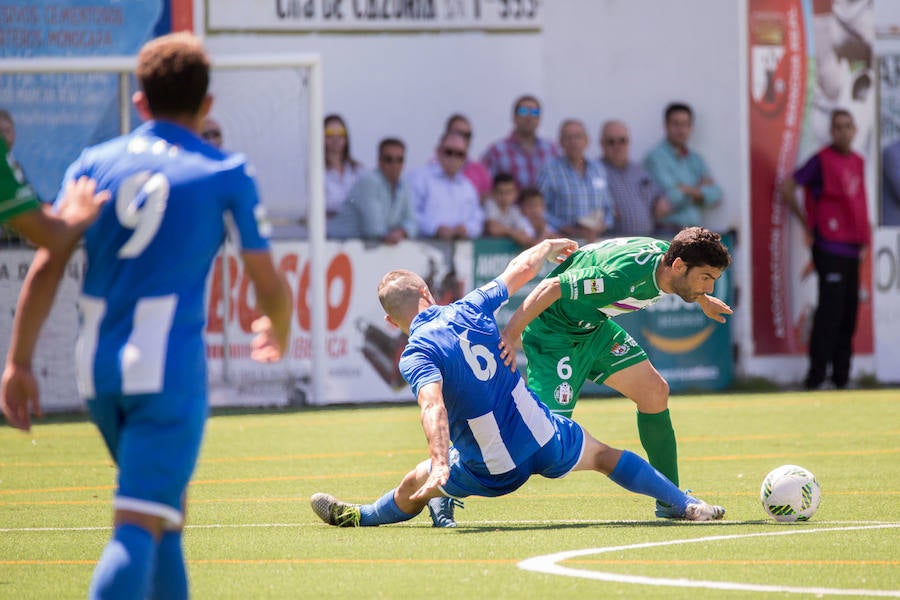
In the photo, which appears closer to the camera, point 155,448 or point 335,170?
point 155,448

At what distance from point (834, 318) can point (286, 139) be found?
6808mm

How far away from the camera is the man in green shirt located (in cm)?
470

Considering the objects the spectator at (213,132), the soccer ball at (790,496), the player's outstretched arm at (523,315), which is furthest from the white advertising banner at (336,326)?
the soccer ball at (790,496)

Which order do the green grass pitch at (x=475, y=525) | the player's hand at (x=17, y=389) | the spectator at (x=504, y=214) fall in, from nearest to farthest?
the player's hand at (x=17, y=389) < the green grass pitch at (x=475, y=525) < the spectator at (x=504, y=214)

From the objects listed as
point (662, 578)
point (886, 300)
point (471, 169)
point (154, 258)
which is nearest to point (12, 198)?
point (154, 258)

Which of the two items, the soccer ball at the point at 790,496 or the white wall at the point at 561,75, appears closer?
the soccer ball at the point at 790,496

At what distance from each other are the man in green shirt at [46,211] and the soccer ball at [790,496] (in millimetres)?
4518

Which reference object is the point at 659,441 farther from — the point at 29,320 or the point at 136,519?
the point at 29,320

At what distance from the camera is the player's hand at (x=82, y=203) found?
470 cm

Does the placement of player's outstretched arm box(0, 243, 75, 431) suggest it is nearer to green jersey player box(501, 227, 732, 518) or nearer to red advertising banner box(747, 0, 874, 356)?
green jersey player box(501, 227, 732, 518)

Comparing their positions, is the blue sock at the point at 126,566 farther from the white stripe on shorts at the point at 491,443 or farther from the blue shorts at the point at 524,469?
the blue shorts at the point at 524,469

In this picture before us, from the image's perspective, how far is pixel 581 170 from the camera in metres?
18.4

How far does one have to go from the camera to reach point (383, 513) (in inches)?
323

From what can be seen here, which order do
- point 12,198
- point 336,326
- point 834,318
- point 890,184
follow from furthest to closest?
point 890,184
point 834,318
point 336,326
point 12,198
